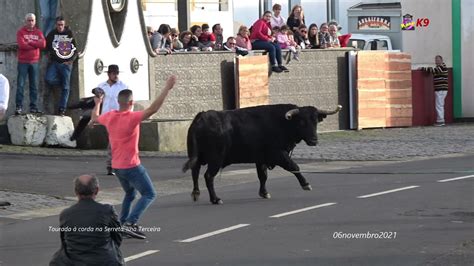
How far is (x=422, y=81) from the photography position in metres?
31.5

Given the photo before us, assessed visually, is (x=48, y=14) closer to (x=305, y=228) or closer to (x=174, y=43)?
(x=174, y=43)

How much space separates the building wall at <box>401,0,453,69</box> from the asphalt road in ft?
55.3

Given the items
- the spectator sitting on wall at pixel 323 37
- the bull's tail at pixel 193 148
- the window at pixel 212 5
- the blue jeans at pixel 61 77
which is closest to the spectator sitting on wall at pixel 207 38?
the spectator sitting on wall at pixel 323 37

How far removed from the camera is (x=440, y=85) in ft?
103

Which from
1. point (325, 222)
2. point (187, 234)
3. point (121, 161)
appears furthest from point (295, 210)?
point (121, 161)

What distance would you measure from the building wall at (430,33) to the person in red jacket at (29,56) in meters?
14.1

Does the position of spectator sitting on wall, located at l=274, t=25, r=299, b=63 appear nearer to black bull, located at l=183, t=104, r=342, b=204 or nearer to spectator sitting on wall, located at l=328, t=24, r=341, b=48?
spectator sitting on wall, located at l=328, t=24, r=341, b=48

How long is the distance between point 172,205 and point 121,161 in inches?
126

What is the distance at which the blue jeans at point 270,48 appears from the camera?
2700 centimetres

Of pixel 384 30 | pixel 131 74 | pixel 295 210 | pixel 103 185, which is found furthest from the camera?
pixel 384 30

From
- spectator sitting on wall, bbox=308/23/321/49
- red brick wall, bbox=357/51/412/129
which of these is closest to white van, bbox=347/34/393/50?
red brick wall, bbox=357/51/412/129

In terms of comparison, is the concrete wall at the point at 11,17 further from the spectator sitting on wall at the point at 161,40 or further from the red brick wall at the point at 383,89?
the red brick wall at the point at 383,89

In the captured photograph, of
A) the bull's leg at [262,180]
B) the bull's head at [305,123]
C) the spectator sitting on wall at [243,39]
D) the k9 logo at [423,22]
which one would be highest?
the k9 logo at [423,22]

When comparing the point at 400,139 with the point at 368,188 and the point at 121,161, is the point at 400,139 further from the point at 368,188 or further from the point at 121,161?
the point at 121,161
